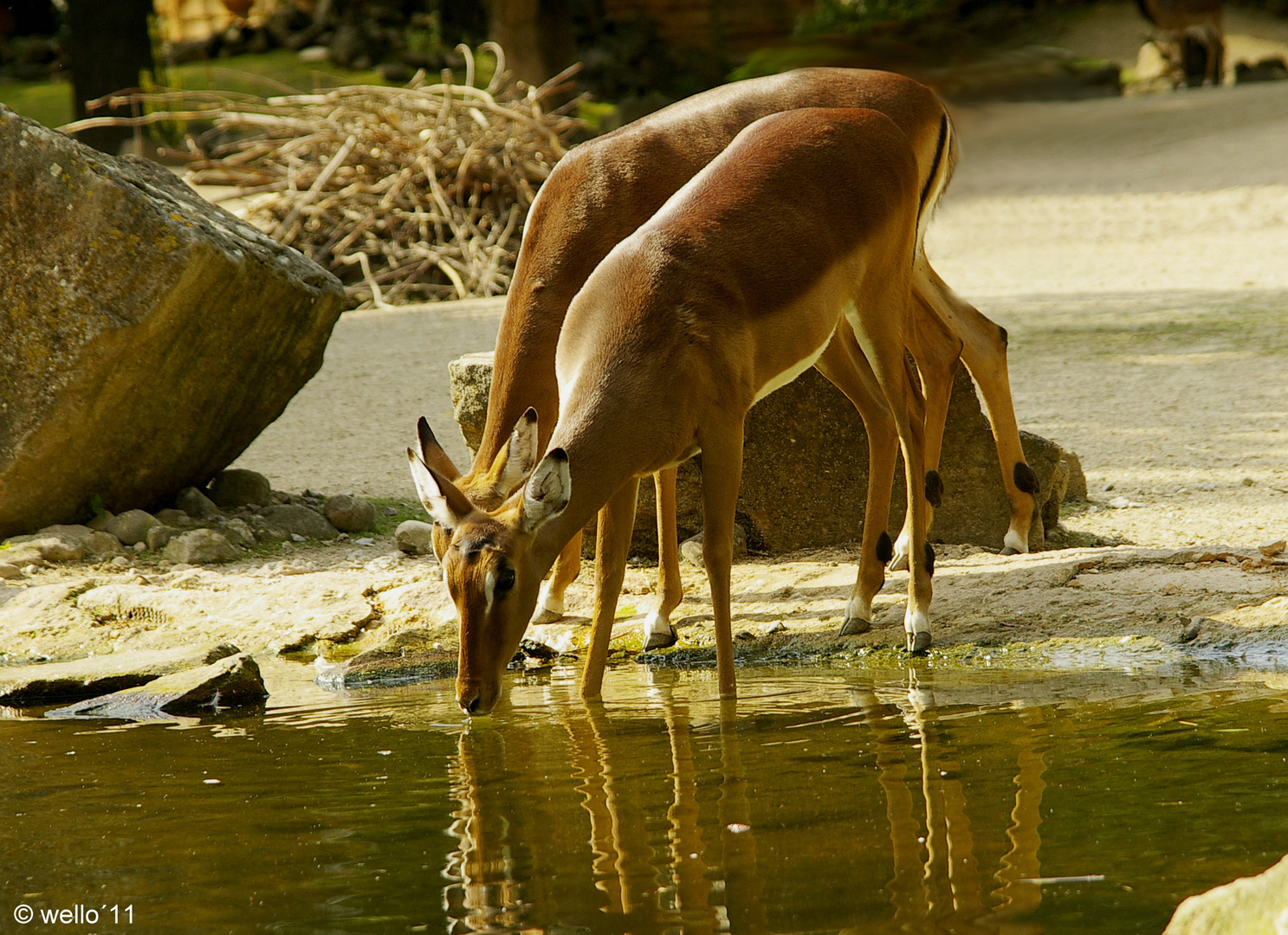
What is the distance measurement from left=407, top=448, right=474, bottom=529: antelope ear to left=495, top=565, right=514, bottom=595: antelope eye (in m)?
0.21

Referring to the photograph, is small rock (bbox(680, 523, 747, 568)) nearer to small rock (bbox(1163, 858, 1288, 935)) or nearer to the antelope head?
the antelope head

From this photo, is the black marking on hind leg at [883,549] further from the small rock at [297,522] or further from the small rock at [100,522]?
the small rock at [100,522]

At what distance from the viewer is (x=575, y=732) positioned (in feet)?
14.5

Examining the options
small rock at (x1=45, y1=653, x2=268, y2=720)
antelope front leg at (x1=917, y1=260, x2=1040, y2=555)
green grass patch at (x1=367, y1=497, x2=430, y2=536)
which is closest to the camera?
small rock at (x1=45, y1=653, x2=268, y2=720)

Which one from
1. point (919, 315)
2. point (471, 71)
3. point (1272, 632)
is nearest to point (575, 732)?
point (1272, 632)

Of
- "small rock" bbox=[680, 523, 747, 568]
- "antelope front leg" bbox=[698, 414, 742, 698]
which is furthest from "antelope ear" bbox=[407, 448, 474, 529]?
"small rock" bbox=[680, 523, 747, 568]

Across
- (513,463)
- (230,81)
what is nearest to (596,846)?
(513,463)

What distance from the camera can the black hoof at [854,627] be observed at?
18.2 feet

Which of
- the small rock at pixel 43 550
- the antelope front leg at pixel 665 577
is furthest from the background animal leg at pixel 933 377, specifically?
the small rock at pixel 43 550

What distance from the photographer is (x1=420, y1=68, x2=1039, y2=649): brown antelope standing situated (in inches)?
216

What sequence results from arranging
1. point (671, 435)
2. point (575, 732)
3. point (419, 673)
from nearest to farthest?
point (575, 732) < point (671, 435) < point (419, 673)

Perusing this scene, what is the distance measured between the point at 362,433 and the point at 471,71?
712 centimetres

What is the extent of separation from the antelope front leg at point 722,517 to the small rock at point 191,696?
1.74 m

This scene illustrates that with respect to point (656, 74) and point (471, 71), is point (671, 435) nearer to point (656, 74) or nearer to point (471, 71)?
point (471, 71)
